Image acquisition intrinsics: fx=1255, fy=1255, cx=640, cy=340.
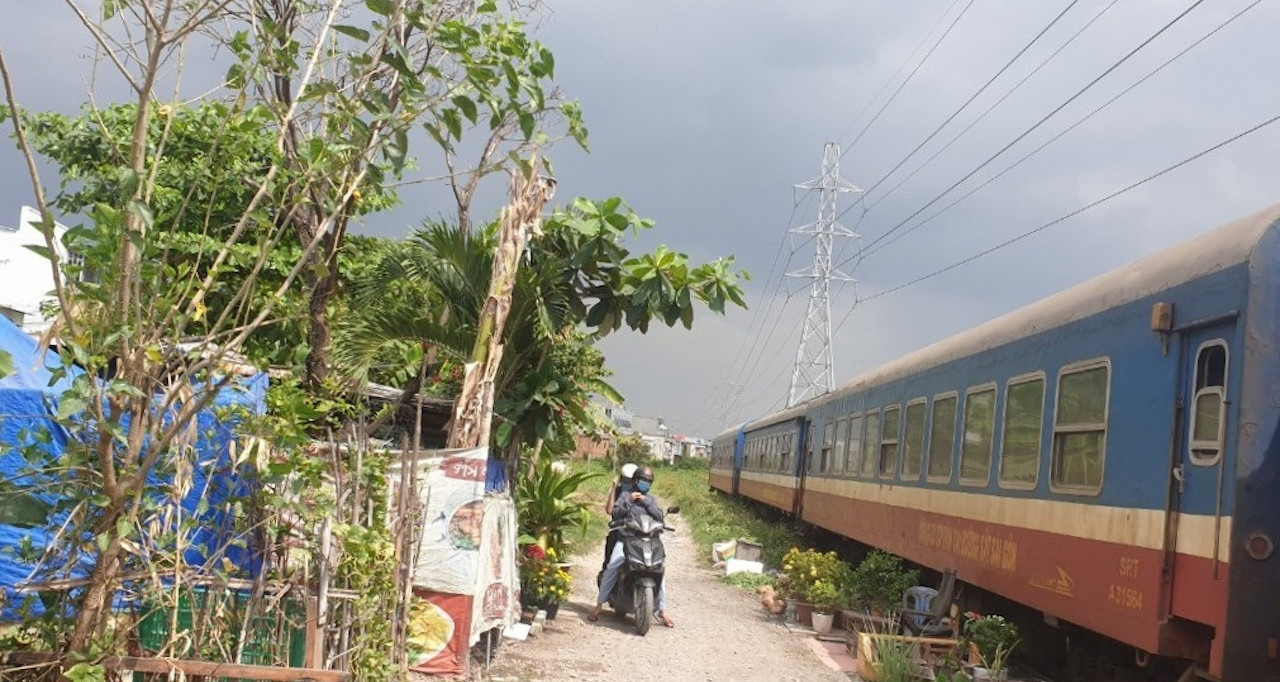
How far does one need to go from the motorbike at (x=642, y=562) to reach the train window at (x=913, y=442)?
124 inches

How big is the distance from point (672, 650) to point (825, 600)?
267 centimetres

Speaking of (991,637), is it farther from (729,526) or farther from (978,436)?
(729,526)

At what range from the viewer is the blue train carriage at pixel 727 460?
122ft

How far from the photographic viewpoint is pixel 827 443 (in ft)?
65.2

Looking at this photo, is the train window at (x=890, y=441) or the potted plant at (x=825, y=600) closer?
the potted plant at (x=825, y=600)

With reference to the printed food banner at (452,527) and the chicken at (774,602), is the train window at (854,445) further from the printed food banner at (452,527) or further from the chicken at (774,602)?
the printed food banner at (452,527)

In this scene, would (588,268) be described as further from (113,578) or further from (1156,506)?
(113,578)

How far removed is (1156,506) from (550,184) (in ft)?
16.7

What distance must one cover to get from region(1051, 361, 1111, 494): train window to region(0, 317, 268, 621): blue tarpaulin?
526cm

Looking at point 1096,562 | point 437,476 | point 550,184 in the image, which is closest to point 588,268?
point 550,184

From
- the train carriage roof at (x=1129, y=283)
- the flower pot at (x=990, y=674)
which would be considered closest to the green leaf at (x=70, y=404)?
the train carriage roof at (x=1129, y=283)

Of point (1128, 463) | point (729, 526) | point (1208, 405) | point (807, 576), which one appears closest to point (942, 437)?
point (807, 576)

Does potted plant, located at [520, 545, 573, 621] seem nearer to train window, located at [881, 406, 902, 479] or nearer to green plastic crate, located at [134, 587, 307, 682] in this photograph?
train window, located at [881, 406, 902, 479]

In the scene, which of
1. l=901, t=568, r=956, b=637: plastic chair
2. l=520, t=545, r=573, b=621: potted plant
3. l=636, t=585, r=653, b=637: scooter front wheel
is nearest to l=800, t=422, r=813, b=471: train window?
l=901, t=568, r=956, b=637: plastic chair
